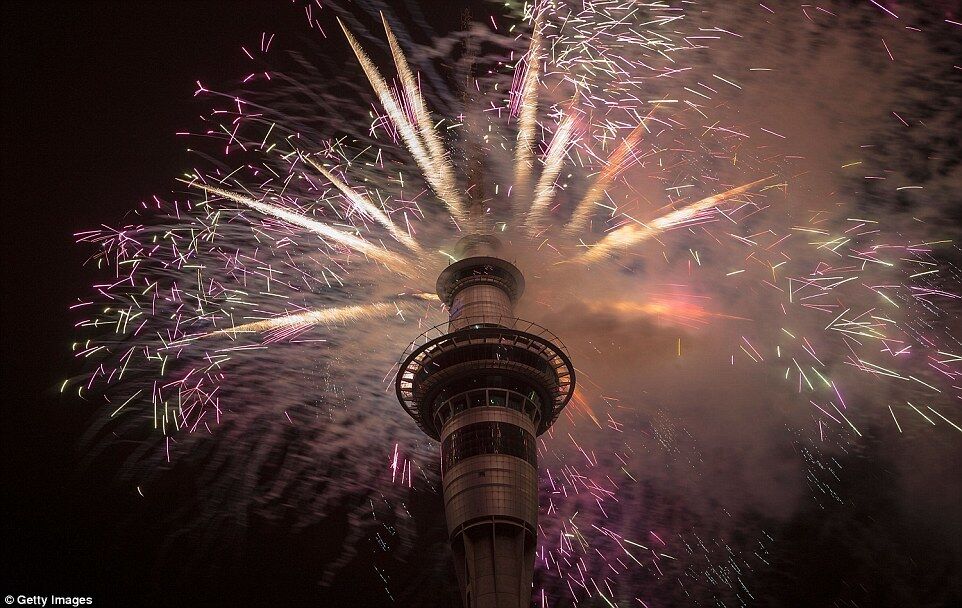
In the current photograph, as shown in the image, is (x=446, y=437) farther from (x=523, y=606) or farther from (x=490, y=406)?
(x=523, y=606)

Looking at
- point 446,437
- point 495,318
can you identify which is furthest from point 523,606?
point 495,318

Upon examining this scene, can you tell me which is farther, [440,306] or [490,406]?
[440,306]

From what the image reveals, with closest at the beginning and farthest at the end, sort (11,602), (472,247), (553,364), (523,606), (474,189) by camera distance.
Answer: (11,602) < (523,606) < (474,189) < (553,364) < (472,247)

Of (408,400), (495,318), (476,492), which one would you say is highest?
(495,318)

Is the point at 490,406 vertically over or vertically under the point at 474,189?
under

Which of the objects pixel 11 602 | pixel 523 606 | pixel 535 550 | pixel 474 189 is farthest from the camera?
pixel 474 189

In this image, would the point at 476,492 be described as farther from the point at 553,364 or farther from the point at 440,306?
the point at 440,306
